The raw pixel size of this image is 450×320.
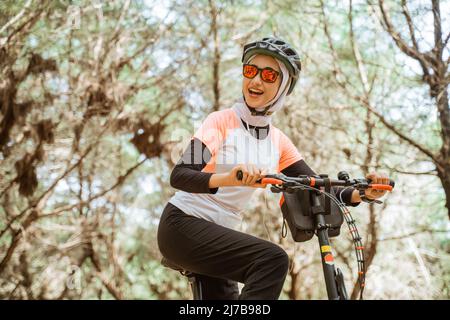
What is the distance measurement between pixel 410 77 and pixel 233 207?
411 centimetres

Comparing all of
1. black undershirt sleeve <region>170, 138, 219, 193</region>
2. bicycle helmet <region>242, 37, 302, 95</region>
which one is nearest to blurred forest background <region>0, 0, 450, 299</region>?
bicycle helmet <region>242, 37, 302, 95</region>

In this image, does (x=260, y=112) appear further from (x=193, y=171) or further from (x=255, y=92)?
(x=193, y=171)

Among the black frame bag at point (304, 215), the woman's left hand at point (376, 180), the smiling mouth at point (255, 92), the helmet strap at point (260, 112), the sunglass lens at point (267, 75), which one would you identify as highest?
the sunglass lens at point (267, 75)

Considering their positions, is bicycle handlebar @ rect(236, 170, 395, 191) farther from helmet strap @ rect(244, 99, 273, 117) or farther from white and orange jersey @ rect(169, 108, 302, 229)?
helmet strap @ rect(244, 99, 273, 117)

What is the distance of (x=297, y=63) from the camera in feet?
9.33

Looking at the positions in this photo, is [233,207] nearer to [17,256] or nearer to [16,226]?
[16,226]

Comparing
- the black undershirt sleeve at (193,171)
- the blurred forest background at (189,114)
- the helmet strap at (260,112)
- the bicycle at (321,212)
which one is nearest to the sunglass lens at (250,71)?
the helmet strap at (260,112)

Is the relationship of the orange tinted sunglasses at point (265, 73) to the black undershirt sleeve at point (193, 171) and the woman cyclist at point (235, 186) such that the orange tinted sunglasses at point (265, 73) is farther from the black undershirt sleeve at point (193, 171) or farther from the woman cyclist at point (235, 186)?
the black undershirt sleeve at point (193, 171)

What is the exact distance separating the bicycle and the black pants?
0.18m

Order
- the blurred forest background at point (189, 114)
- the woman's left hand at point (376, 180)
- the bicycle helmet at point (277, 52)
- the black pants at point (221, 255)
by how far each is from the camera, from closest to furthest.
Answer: the black pants at point (221, 255) → the woman's left hand at point (376, 180) → the bicycle helmet at point (277, 52) → the blurred forest background at point (189, 114)

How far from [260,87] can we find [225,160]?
1.55 feet

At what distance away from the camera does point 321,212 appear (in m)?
2.33

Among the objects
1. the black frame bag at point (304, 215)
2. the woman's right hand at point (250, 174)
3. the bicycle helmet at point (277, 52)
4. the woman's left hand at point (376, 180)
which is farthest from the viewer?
the bicycle helmet at point (277, 52)

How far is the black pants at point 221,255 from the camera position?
87.0 inches
